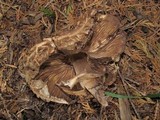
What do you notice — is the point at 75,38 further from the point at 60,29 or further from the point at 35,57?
the point at 60,29

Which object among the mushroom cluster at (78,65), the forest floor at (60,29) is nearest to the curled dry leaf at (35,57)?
the mushroom cluster at (78,65)

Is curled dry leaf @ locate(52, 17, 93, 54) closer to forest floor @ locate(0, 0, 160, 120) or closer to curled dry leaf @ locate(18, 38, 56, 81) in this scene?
curled dry leaf @ locate(18, 38, 56, 81)

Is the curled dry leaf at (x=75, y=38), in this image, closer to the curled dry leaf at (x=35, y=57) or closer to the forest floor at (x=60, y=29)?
the curled dry leaf at (x=35, y=57)

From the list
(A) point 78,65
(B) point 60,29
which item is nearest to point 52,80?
(A) point 78,65

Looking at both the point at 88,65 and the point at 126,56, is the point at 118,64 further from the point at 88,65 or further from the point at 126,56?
the point at 88,65

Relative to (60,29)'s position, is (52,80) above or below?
below
